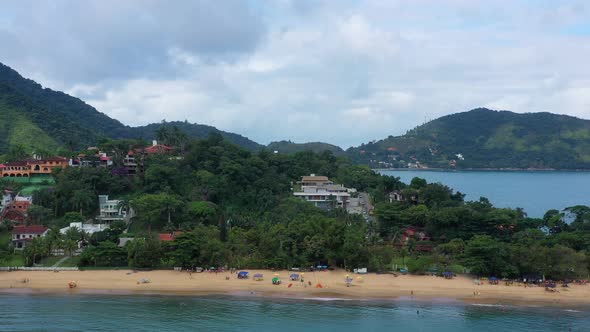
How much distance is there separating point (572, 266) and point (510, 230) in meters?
11.8

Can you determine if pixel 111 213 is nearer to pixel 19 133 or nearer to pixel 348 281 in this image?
pixel 348 281

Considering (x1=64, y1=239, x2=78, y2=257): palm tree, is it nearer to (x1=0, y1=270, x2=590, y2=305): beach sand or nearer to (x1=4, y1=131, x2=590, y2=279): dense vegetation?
(x1=4, y1=131, x2=590, y2=279): dense vegetation

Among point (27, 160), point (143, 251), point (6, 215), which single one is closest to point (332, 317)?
point (143, 251)

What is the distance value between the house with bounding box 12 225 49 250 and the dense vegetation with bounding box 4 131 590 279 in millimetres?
1910

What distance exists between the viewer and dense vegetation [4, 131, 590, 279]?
4269 centimetres

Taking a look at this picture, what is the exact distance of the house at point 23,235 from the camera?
46.8 meters

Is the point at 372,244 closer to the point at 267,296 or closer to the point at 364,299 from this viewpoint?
the point at 364,299

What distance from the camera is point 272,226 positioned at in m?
49.2

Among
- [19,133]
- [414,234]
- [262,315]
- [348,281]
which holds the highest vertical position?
[19,133]

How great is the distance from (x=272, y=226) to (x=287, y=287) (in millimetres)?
10250

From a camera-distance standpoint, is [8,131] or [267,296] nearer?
[267,296]

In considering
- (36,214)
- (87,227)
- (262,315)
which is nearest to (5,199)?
(36,214)

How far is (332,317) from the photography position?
34.0 meters

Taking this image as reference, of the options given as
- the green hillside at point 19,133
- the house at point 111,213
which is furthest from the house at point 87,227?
the green hillside at point 19,133
